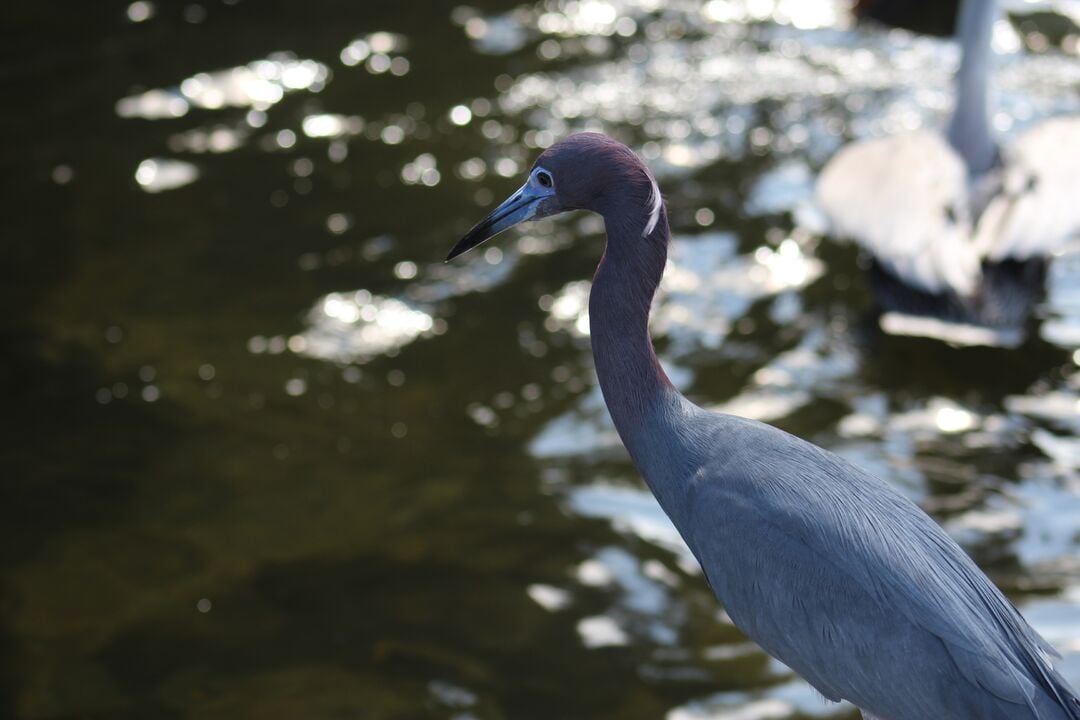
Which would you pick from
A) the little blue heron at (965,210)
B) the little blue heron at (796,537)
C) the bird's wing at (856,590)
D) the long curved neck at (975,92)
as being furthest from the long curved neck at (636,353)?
the long curved neck at (975,92)

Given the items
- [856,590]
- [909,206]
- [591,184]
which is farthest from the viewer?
[909,206]

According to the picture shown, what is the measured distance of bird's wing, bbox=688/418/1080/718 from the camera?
3.44 m

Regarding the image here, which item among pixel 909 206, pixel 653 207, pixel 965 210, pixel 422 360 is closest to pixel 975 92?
pixel 965 210

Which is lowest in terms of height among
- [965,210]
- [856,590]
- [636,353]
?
[965,210]

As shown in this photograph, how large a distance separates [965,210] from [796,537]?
3.80 meters

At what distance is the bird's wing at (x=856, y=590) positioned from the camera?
3441mm

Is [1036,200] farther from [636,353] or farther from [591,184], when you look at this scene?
[591,184]

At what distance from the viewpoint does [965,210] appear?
695 centimetres

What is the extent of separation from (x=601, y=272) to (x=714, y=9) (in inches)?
250

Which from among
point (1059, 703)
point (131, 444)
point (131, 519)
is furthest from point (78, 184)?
point (1059, 703)

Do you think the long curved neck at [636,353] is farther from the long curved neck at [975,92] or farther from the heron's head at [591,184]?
the long curved neck at [975,92]

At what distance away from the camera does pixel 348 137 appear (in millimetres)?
8547

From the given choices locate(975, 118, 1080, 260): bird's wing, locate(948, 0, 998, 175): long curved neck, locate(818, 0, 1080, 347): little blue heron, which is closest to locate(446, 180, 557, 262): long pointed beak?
locate(818, 0, 1080, 347): little blue heron

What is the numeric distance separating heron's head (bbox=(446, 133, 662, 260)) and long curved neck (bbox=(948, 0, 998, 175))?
164 inches
